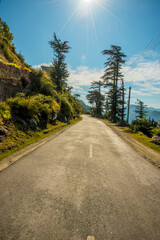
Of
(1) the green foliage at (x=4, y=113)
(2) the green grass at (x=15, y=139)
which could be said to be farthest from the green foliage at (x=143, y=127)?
(1) the green foliage at (x=4, y=113)

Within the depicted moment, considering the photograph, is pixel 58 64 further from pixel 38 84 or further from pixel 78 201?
pixel 78 201

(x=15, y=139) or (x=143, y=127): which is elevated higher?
(x=143, y=127)

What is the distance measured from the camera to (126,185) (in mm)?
3318

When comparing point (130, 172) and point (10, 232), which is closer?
point (10, 232)

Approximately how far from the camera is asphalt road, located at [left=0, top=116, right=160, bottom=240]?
1907mm

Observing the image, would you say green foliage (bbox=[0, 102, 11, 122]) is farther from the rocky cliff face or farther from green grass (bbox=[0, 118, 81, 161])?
the rocky cliff face

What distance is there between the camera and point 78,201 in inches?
102

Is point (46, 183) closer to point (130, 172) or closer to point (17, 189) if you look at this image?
point (17, 189)

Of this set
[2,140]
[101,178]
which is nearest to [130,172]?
[101,178]

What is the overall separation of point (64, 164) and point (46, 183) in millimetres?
1250

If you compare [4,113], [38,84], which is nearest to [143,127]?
[38,84]

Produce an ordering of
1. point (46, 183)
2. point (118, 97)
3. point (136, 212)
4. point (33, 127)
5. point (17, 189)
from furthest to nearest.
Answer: point (118, 97)
point (33, 127)
point (46, 183)
point (17, 189)
point (136, 212)

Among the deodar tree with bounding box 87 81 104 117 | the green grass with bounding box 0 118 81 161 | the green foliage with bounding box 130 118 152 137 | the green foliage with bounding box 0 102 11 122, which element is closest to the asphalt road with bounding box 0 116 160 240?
the green grass with bounding box 0 118 81 161

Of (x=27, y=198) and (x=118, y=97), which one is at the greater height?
(x=118, y=97)
